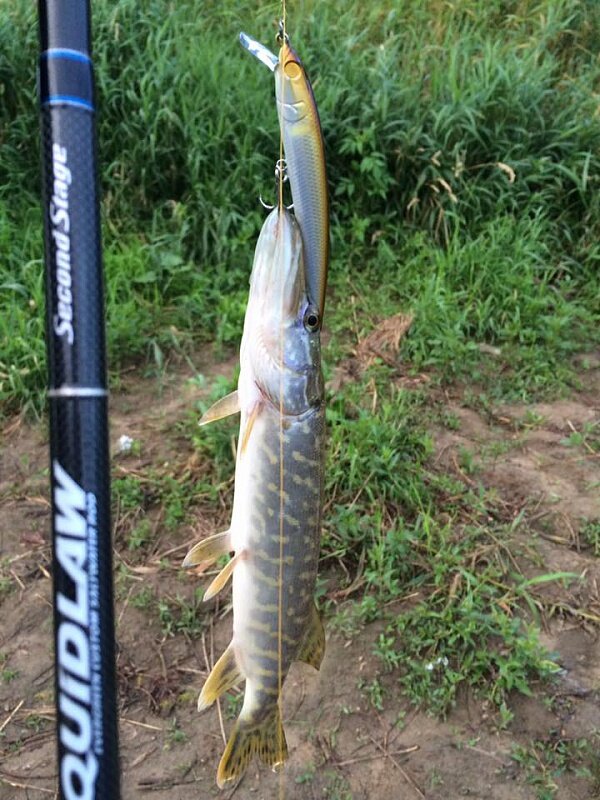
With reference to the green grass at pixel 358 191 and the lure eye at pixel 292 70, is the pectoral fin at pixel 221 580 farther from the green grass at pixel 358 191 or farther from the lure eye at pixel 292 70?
the green grass at pixel 358 191

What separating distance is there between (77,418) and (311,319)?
499 mm

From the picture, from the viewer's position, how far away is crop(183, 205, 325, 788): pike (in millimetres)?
1343

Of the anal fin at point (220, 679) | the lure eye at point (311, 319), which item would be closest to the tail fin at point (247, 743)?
the anal fin at point (220, 679)

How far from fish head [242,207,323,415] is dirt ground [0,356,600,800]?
1413 millimetres

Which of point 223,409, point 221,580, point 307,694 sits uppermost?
point 223,409

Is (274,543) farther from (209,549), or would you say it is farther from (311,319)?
(311,319)

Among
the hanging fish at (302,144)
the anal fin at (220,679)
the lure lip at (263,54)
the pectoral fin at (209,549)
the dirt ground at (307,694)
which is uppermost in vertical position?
the lure lip at (263,54)

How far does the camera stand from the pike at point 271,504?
4.41 ft

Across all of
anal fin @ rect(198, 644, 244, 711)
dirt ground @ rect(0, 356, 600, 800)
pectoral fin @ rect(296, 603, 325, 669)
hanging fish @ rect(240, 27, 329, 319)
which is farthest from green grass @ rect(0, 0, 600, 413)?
hanging fish @ rect(240, 27, 329, 319)

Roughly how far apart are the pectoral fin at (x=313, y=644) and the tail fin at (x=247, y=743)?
0.13 meters

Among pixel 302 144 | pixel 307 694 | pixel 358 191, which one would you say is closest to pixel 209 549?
pixel 302 144

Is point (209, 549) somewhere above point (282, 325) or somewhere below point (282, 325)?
below

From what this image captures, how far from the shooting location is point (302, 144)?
3.76 feet

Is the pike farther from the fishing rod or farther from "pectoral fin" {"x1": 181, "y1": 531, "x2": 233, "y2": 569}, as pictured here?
the fishing rod
